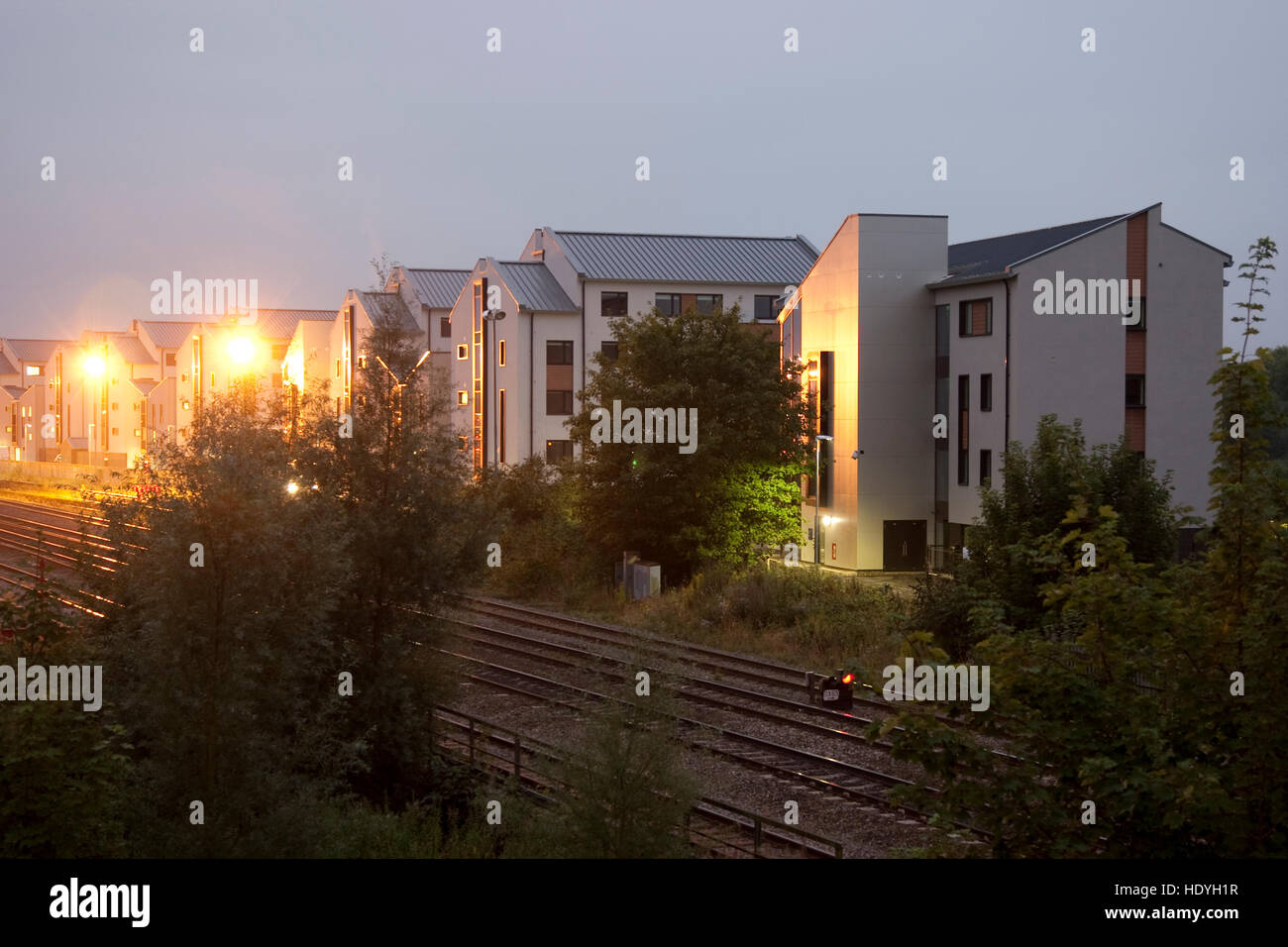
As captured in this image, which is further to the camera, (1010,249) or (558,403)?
(558,403)

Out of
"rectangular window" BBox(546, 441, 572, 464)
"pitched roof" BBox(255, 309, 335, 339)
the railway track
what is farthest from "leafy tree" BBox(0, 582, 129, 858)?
"pitched roof" BBox(255, 309, 335, 339)

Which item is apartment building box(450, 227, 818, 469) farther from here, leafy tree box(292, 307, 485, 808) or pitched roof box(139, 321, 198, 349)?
pitched roof box(139, 321, 198, 349)

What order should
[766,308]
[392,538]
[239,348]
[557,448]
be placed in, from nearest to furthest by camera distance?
[392,538] → [239,348] → [557,448] → [766,308]

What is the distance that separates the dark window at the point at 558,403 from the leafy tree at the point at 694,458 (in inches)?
804

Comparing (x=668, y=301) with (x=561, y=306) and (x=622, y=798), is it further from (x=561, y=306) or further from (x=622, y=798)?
(x=622, y=798)

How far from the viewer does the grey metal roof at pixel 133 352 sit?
4060 inches

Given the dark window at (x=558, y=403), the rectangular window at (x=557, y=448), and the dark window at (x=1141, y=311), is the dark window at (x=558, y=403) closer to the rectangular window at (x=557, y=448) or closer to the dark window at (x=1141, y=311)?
the rectangular window at (x=557, y=448)

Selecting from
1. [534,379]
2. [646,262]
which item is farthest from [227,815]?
[646,262]

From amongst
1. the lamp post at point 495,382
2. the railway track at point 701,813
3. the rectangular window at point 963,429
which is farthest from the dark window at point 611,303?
the railway track at point 701,813

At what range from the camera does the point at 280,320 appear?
336ft

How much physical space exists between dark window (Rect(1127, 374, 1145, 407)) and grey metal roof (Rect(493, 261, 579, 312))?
27058mm

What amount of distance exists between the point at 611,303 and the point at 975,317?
22.6 meters

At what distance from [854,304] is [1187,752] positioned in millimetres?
34405

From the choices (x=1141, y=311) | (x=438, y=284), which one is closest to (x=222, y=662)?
(x=1141, y=311)
